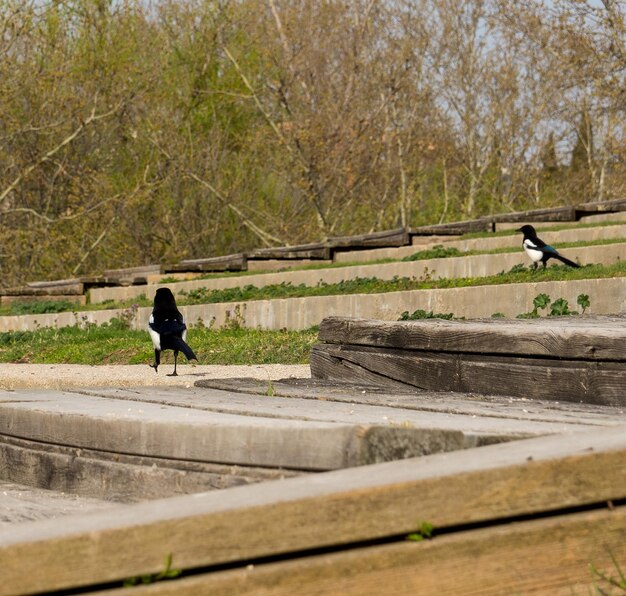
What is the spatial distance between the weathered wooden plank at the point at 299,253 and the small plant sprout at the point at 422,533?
18.7m

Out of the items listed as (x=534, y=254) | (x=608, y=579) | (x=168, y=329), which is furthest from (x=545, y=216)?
(x=608, y=579)

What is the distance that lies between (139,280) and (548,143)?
48.7 ft

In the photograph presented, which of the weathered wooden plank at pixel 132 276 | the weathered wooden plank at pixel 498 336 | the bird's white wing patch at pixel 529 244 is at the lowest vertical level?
the weathered wooden plank at pixel 498 336

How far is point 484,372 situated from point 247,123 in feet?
86.5

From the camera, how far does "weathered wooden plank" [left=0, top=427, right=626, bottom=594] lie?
9.16ft

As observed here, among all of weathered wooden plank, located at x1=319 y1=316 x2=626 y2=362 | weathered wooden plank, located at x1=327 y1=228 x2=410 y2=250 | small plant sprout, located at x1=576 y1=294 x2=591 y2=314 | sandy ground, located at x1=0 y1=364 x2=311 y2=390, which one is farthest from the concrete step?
weathered wooden plank, located at x1=319 y1=316 x2=626 y2=362

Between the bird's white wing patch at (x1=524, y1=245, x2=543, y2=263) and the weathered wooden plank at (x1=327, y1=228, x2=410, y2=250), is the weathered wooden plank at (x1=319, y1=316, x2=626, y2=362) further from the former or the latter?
the weathered wooden plank at (x1=327, y1=228, x2=410, y2=250)

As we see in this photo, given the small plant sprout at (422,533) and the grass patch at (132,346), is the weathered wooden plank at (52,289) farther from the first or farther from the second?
the small plant sprout at (422,533)

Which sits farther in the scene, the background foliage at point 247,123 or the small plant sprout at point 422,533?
the background foliage at point 247,123

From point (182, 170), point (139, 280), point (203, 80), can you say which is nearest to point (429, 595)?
point (139, 280)

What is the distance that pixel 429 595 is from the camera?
2.94 metres

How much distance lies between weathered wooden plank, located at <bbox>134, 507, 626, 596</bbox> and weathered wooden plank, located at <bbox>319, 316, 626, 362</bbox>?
1.89 m

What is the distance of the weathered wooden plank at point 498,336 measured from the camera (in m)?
4.97

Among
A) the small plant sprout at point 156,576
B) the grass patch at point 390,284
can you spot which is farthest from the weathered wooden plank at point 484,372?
the grass patch at point 390,284
